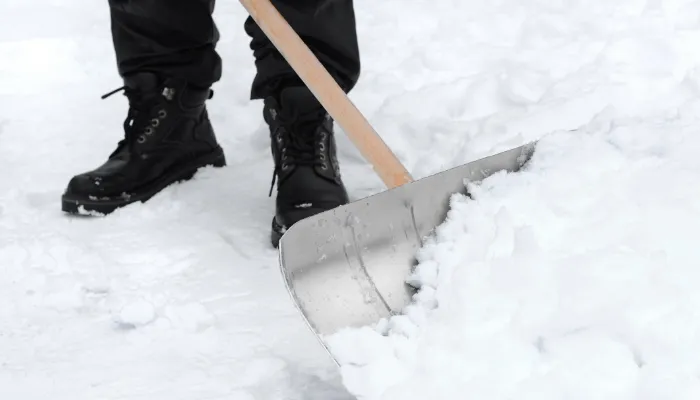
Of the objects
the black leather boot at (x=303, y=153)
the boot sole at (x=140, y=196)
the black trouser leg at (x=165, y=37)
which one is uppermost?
the black trouser leg at (x=165, y=37)

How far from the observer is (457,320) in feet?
3.19

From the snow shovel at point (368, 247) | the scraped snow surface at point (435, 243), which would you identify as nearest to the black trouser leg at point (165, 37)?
the scraped snow surface at point (435, 243)

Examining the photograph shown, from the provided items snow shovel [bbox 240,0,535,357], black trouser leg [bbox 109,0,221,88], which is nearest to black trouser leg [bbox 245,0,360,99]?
black trouser leg [bbox 109,0,221,88]

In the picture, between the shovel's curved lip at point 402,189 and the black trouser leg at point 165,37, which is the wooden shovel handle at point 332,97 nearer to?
the shovel's curved lip at point 402,189

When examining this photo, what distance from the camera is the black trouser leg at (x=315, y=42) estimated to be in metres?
1.63

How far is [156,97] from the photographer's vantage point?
6.12 ft

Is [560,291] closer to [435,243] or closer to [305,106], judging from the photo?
[435,243]

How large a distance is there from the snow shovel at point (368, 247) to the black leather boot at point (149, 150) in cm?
78

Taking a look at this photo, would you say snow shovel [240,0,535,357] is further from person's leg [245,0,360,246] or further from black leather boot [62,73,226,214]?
black leather boot [62,73,226,214]

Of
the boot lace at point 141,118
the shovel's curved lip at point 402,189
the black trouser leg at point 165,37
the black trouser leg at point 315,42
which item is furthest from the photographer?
the boot lace at point 141,118

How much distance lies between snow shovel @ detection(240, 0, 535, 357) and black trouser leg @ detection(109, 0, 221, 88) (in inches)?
29.8

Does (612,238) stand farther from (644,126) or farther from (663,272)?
(644,126)

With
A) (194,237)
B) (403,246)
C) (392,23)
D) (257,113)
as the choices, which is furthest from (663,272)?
(392,23)

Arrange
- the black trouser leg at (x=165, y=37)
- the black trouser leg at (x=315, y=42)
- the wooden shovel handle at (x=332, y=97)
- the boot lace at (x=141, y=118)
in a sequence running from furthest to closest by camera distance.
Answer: the boot lace at (x=141, y=118) < the black trouser leg at (x=165, y=37) < the black trouser leg at (x=315, y=42) < the wooden shovel handle at (x=332, y=97)
